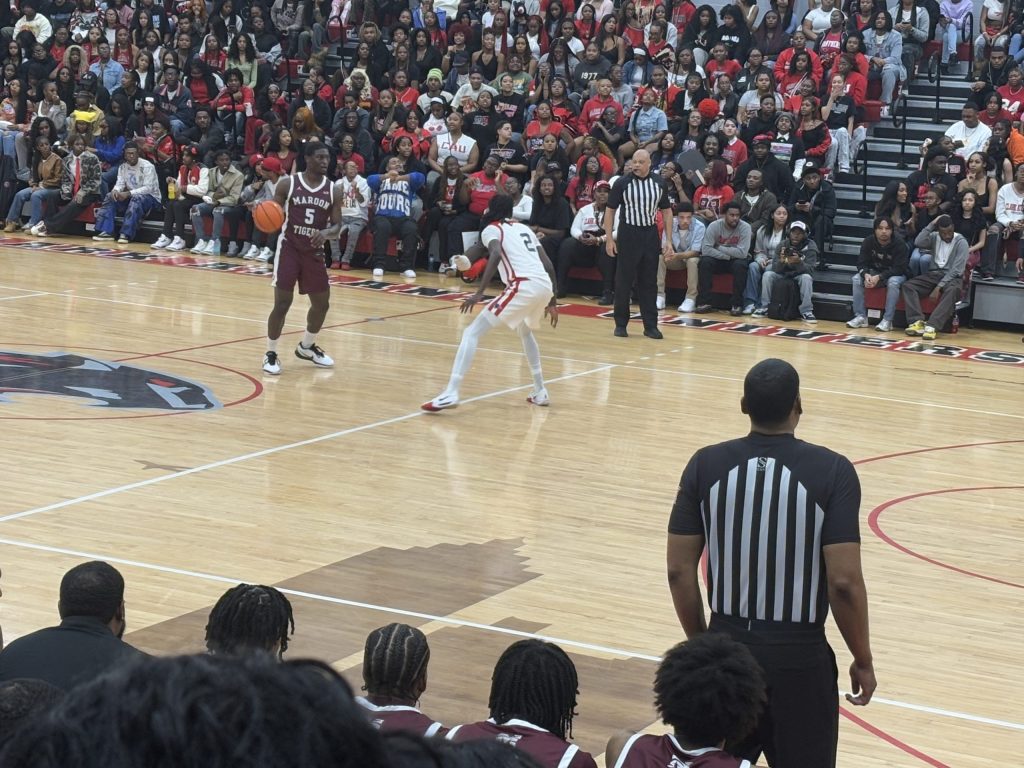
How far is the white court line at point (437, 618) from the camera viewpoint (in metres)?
5.89

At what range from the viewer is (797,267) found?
17.4m

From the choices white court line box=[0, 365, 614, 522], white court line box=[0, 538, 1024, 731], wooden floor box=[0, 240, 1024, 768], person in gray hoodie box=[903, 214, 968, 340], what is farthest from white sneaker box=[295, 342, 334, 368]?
person in gray hoodie box=[903, 214, 968, 340]

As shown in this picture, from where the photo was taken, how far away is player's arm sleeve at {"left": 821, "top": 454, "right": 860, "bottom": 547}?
403 cm

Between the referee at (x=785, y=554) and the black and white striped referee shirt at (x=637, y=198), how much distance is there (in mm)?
11795

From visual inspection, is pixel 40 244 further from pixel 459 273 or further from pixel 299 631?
pixel 299 631

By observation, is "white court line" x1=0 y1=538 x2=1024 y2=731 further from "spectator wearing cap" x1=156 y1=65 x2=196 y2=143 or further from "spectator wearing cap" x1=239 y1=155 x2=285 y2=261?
"spectator wearing cap" x1=156 y1=65 x2=196 y2=143

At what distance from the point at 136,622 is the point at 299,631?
2.31ft

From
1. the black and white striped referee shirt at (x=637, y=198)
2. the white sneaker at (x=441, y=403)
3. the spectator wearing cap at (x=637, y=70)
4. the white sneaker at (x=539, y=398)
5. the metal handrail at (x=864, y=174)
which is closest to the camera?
the white sneaker at (x=441, y=403)

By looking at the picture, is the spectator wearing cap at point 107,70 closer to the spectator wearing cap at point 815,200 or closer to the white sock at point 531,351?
the spectator wearing cap at point 815,200

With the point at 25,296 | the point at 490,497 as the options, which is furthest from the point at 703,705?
the point at 25,296

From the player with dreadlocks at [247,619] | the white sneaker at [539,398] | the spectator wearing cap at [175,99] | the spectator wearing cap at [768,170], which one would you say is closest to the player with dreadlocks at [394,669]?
the player with dreadlocks at [247,619]

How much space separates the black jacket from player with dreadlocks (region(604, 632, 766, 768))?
1.36 meters

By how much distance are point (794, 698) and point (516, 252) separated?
7.98 m

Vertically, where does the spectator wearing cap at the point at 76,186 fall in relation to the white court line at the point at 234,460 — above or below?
above
